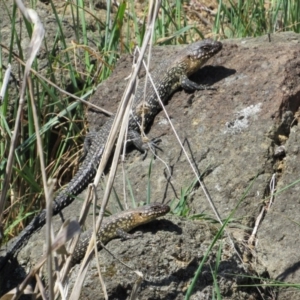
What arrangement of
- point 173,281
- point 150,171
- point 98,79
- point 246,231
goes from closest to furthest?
1. point 173,281
2. point 246,231
3. point 150,171
4. point 98,79

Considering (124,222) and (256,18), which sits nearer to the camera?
(124,222)

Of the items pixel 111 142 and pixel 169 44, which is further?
pixel 169 44

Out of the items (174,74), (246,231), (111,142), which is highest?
(111,142)

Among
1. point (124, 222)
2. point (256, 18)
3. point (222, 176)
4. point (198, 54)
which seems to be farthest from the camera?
point (256, 18)

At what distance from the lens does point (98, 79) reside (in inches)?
296

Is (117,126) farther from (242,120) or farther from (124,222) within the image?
(242,120)

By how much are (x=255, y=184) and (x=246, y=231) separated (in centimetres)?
44

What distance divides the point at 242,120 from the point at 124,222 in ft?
4.65

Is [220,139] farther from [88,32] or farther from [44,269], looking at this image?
[88,32]

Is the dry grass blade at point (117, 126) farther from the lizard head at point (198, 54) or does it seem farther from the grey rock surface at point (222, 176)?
the lizard head at point (198, 54)

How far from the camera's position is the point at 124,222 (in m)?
5.18

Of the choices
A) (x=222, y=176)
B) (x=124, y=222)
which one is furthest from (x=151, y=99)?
(x=124, y=222)

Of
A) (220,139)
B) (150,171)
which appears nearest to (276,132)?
(220,139)

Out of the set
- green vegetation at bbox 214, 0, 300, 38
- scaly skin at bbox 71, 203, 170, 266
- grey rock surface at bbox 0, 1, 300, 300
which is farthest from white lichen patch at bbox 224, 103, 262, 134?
green vegetation at bbox 214, 0, 300, 38
